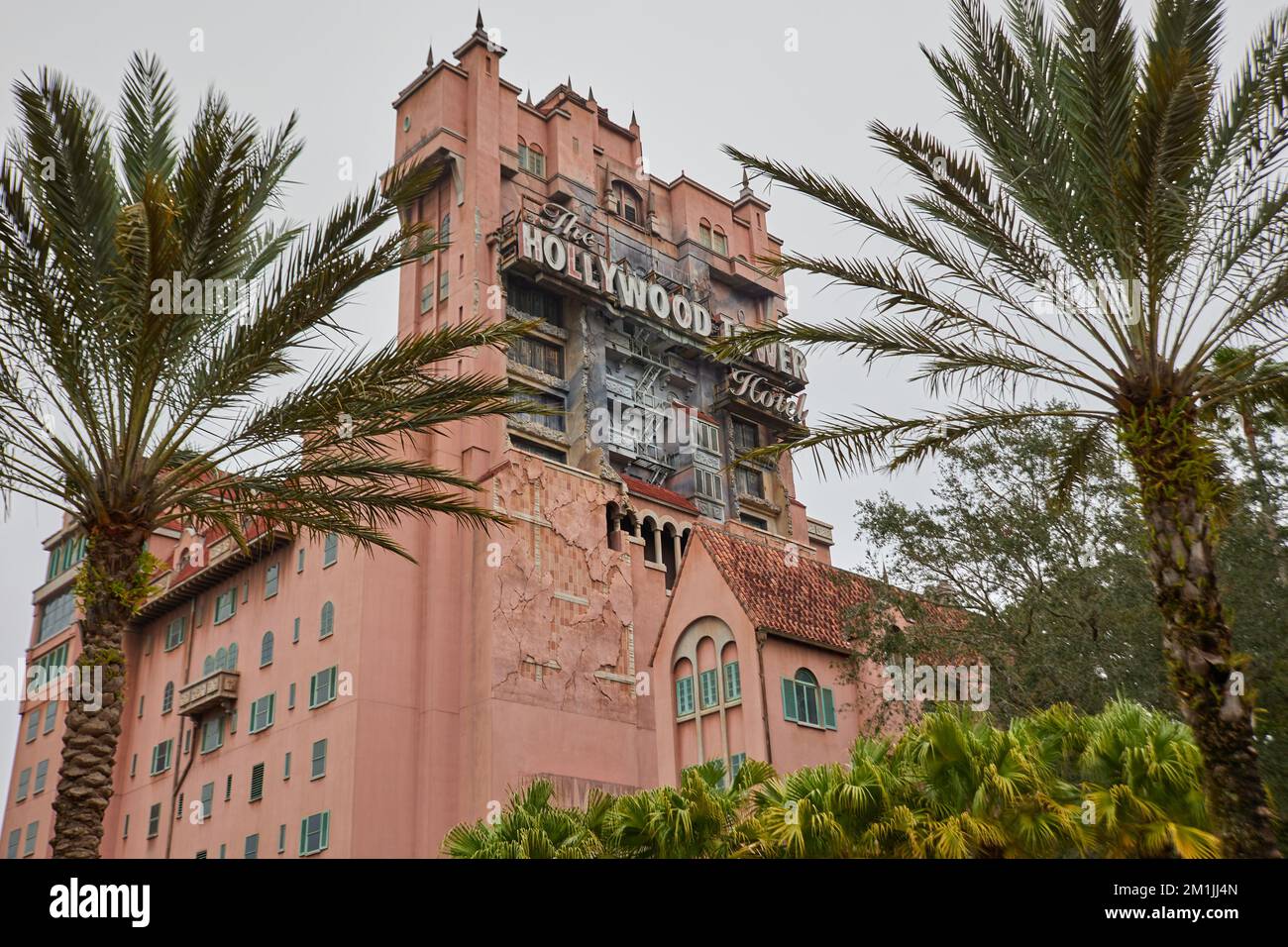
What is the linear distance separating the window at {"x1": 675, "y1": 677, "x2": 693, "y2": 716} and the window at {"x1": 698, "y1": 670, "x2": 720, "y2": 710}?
1.48ft

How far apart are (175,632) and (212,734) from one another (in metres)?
7.12

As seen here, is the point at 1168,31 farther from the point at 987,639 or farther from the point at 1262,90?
the point at 987,639

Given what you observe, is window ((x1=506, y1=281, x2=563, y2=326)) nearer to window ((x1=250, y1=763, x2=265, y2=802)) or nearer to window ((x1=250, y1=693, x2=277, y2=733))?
window ((x1=250, y1=693, x2=277, y2=733))

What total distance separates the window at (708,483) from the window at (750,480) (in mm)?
1589

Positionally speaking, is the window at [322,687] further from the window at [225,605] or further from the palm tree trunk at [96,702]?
the palm tree trunk at [96,702]

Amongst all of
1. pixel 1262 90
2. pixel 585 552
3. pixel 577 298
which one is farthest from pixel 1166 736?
pixel 577 298

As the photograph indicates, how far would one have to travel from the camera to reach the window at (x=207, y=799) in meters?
44.3

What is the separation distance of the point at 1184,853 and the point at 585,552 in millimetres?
31097

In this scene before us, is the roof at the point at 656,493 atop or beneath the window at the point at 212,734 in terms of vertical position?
atop

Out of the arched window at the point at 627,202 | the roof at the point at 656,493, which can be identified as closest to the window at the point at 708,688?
the roof at the point at 656,493

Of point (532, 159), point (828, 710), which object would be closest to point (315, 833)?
point (828, 710)

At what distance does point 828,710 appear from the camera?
30.2 meters

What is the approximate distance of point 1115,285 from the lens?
1427 cm

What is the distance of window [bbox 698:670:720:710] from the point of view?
3023cm
